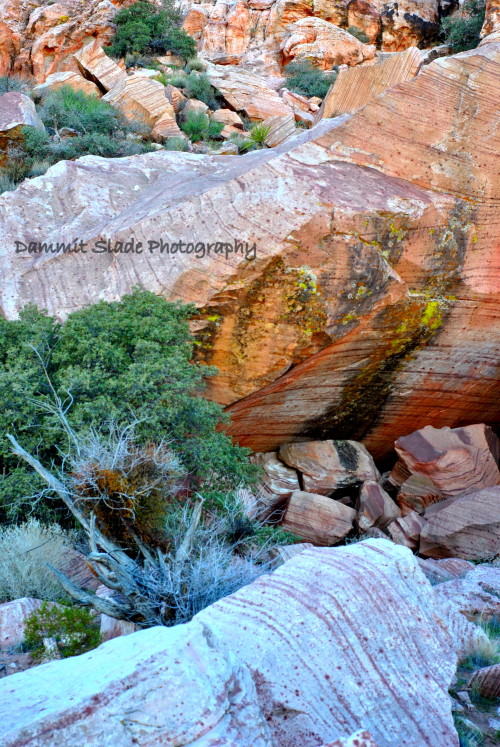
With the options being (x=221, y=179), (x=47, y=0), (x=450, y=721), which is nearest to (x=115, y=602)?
(x=450, y=721)

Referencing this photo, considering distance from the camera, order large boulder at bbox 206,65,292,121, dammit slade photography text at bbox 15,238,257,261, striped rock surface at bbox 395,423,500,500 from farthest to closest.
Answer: large boulder at bbox 206,65,292,121 → striped rock surface at bbox 395,423,500,500 → dammit slade photography text at bbox 15,238,257,261

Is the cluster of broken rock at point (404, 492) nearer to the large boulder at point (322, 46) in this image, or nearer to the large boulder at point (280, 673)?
the large boulder at point (280, 673)

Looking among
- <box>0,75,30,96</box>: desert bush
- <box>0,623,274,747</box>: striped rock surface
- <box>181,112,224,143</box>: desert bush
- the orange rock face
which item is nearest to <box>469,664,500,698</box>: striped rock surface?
<box>0,623,274,747</box>: striped rock surface

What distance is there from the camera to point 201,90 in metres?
19.9

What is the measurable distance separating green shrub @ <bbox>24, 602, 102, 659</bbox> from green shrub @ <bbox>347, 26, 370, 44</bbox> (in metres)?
27.5

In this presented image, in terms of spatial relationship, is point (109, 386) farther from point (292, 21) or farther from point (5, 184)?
point (292, 21)

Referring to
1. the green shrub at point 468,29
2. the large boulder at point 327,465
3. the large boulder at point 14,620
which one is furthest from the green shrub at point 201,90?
A: the large boulder at point 14,620

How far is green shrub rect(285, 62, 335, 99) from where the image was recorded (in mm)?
22188

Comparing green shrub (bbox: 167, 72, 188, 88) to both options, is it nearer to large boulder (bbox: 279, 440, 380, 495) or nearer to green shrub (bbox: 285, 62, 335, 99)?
green shrub (bbox: 285, 62, 335, 99)

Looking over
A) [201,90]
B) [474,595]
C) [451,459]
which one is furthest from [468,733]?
[201,90]

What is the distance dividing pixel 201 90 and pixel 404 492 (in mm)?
15308

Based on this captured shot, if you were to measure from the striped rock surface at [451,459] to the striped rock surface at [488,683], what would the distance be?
5.35 meters

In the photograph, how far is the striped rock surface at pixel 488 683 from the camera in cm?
368

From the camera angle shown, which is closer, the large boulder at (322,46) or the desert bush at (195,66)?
the desert bush at (195,66)
